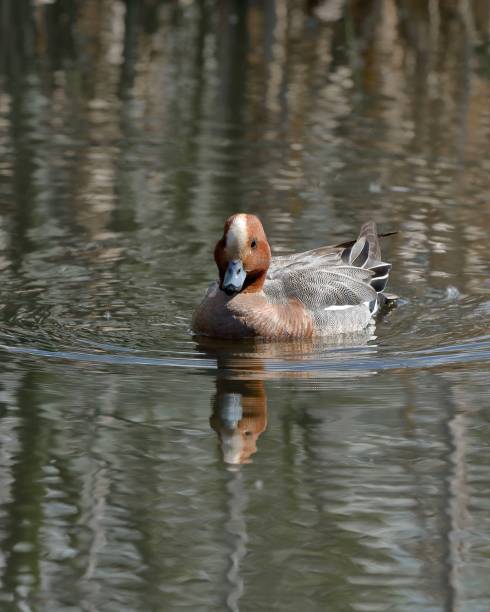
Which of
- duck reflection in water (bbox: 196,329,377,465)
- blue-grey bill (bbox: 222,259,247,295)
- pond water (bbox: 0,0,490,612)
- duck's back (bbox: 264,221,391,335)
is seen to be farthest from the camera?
duck's back (bbox: 264,221,391,335)

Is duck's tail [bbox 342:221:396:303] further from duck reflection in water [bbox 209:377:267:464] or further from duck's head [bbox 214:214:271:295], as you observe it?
duck reflection in water [bbox 209:377:267:464]

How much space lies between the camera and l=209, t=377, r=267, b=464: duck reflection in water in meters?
7.06

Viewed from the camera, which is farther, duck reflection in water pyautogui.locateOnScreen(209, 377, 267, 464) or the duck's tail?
the duck's tail

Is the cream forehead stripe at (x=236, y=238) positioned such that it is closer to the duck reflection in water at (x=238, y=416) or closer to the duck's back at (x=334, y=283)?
the duck's back at (x=334, y=283)

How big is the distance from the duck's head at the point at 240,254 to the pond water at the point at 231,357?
17.2 inches

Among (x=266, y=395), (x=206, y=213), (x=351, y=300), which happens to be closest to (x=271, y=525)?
(x=266, y=395)

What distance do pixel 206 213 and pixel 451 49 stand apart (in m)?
9.55

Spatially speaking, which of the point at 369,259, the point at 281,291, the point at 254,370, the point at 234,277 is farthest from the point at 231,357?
the point at 369,259

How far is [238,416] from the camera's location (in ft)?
24.9

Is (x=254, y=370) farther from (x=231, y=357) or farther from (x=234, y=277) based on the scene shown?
(x=234, y=277)

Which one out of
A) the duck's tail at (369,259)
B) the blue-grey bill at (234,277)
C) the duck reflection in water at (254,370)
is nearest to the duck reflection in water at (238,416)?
the duck reflection in water at (254,370)

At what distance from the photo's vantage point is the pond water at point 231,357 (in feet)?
18.8

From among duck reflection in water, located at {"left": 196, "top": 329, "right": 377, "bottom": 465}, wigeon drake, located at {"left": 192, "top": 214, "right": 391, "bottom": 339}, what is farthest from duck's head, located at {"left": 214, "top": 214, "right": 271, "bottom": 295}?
duck reflection in water, located at {"left": 196, "top": 329, "right": 377, "bottom": 465}

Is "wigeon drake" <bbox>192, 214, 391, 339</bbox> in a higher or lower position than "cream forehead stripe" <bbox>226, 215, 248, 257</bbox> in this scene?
lower
